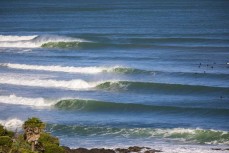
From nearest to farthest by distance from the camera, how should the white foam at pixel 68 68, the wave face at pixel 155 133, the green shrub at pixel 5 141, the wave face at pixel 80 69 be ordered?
1. the green shrub at pixel 5 141
2. the wave face at pixel 155 133
3. the wave face at pixel 80 69
4. the white foam at pixel 68 68

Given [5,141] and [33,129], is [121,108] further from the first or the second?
[5,141]

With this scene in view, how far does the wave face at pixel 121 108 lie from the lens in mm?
56938

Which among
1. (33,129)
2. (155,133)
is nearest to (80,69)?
(155,133)

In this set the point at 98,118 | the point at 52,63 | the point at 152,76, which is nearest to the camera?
the point at 98,118

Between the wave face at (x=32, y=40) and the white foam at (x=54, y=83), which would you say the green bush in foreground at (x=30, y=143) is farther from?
the wave face at (x=32, y=40)

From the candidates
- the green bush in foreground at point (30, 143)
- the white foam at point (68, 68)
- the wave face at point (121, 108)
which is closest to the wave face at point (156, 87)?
the wave face at point (121, 108)

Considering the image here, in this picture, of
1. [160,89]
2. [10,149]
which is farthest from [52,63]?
[10,149]

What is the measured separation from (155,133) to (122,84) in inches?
713

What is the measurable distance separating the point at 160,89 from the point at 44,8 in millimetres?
123407

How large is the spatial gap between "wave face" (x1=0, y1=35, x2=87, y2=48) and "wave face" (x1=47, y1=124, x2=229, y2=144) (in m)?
47.4

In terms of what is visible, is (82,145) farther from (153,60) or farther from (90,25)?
(90,25)

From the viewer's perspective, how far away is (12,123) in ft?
178

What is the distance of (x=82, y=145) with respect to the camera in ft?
159

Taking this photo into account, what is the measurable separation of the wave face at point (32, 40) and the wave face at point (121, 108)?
3882 centimetres
